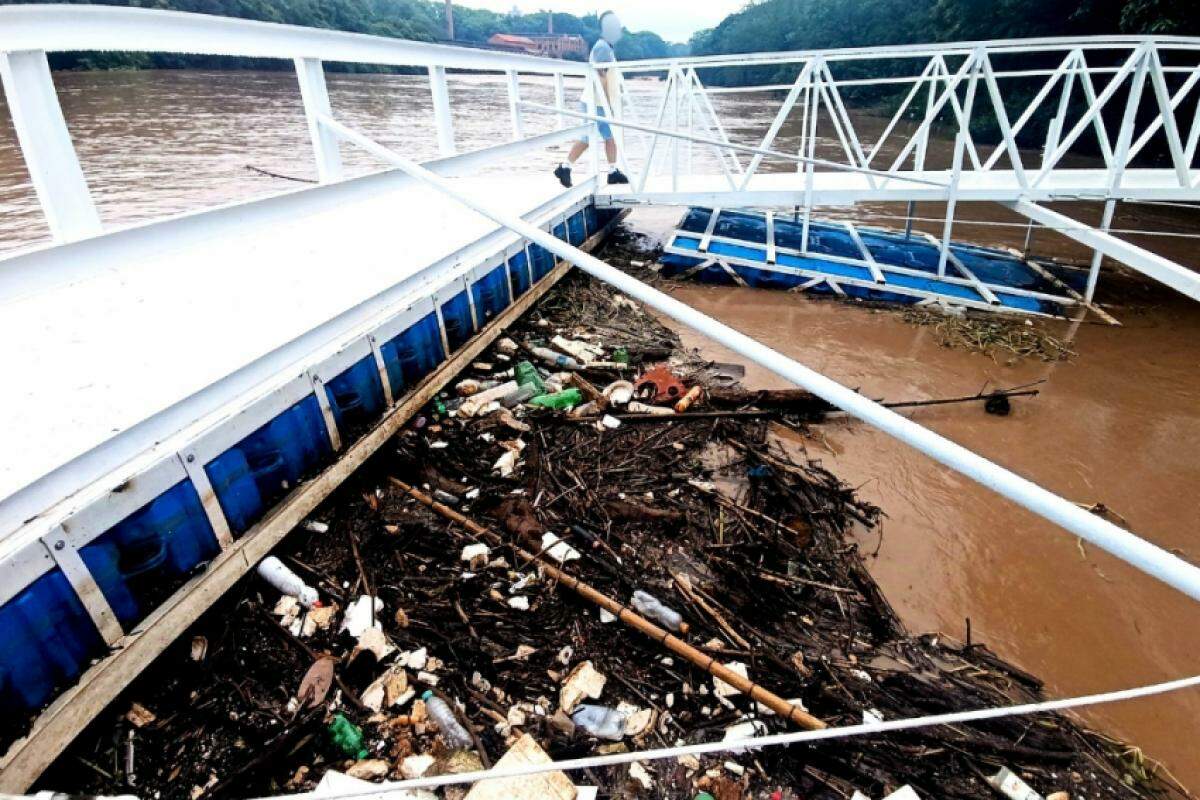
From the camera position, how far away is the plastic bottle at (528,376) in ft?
15.0

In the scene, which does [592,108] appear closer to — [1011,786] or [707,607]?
[707,607]

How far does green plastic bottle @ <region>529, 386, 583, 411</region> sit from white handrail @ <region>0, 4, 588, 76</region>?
2.42 m

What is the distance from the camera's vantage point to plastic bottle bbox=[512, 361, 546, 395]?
458 cm

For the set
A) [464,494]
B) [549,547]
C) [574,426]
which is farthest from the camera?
[574,426]

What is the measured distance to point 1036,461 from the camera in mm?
4262

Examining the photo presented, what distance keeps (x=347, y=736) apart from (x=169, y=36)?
3.08m

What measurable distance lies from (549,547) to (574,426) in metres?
1.24

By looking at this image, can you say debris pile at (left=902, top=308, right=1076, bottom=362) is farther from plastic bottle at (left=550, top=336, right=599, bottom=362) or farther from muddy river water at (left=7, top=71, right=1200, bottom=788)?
plastic bottle at (left=550, top=336, right=599, bottom=362)

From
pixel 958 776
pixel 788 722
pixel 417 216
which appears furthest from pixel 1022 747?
pixel 417 216

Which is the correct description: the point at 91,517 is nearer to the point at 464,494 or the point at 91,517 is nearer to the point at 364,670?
the point at 364,670

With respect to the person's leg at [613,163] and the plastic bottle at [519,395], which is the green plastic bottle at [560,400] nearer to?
the plastic bottle at [519,395]

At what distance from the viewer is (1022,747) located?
2336mm

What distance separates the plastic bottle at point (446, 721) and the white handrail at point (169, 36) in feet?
9.05

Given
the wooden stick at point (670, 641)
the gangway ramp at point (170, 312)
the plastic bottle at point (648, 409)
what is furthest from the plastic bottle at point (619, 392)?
the wooden stick at point (670, 641)
